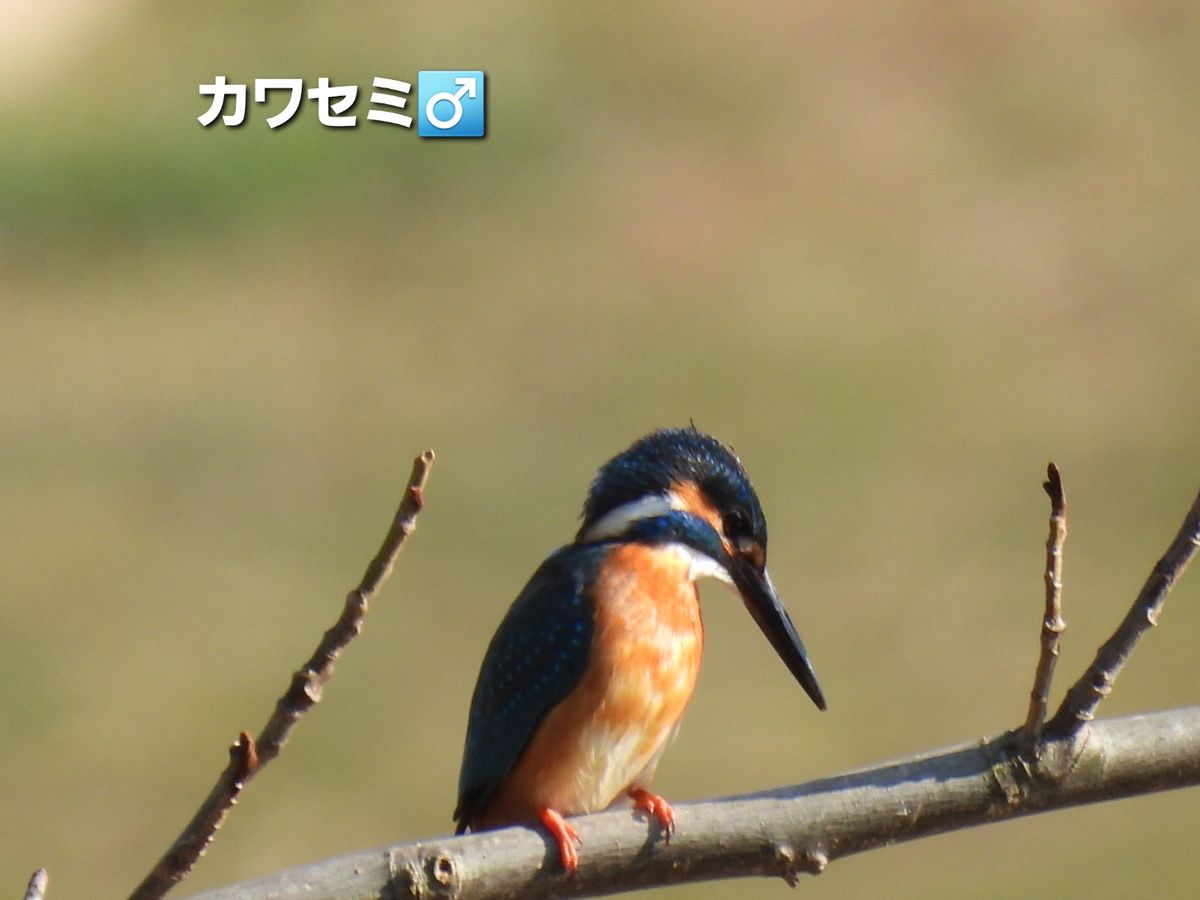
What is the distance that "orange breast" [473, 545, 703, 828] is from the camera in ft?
6.71

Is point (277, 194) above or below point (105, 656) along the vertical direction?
above

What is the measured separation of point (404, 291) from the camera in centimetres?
793

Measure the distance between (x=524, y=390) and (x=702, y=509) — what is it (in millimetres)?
5094

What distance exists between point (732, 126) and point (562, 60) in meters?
0.83

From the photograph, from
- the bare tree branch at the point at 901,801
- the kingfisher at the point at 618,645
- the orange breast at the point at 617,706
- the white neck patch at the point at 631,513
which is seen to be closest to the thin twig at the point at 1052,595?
the bare tree branch at the point at 901,801

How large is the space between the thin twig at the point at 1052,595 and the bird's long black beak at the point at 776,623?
1.97ft

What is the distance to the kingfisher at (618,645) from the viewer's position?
6.74 ft

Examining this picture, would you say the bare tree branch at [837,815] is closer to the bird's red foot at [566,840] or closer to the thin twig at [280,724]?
the bird's red foot at [566,840]

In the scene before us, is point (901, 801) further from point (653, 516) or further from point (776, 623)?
point (653, 516)

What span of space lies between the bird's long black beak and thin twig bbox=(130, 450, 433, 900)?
96 cm

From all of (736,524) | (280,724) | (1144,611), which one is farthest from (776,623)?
(280,724)

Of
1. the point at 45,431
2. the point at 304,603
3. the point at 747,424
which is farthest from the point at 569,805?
the point at 45,431

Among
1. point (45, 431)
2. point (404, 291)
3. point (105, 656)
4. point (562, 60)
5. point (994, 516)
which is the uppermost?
point (562, 60)

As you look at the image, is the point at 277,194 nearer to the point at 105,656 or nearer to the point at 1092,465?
the point at 105,656
